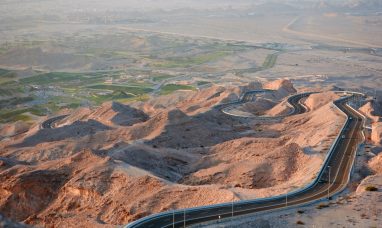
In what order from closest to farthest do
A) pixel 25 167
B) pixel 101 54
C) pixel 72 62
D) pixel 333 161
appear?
pixel 333 161, pixel 25 167, pixel 72 62, pixel 101 54

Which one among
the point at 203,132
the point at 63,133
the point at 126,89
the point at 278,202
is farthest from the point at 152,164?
the point at 126,89

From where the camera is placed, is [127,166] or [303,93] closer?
[127,166]

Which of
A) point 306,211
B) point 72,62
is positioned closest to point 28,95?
point 72,62

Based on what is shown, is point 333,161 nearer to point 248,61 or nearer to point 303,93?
point 303,93

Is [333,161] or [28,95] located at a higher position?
[333,161]

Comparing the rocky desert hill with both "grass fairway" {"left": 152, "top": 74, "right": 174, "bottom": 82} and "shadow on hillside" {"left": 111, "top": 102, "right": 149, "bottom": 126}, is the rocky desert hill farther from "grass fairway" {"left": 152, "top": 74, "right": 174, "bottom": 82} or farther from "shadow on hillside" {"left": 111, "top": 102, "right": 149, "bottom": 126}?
"grass fairway" {"left": 152, "top": 74, "right": 174, "bottom": 82}

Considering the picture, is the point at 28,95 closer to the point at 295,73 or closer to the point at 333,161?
the point at 295,73

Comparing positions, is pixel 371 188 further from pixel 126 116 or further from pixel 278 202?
pixel 126 116

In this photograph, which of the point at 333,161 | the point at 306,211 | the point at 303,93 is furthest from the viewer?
the point at 303,93
